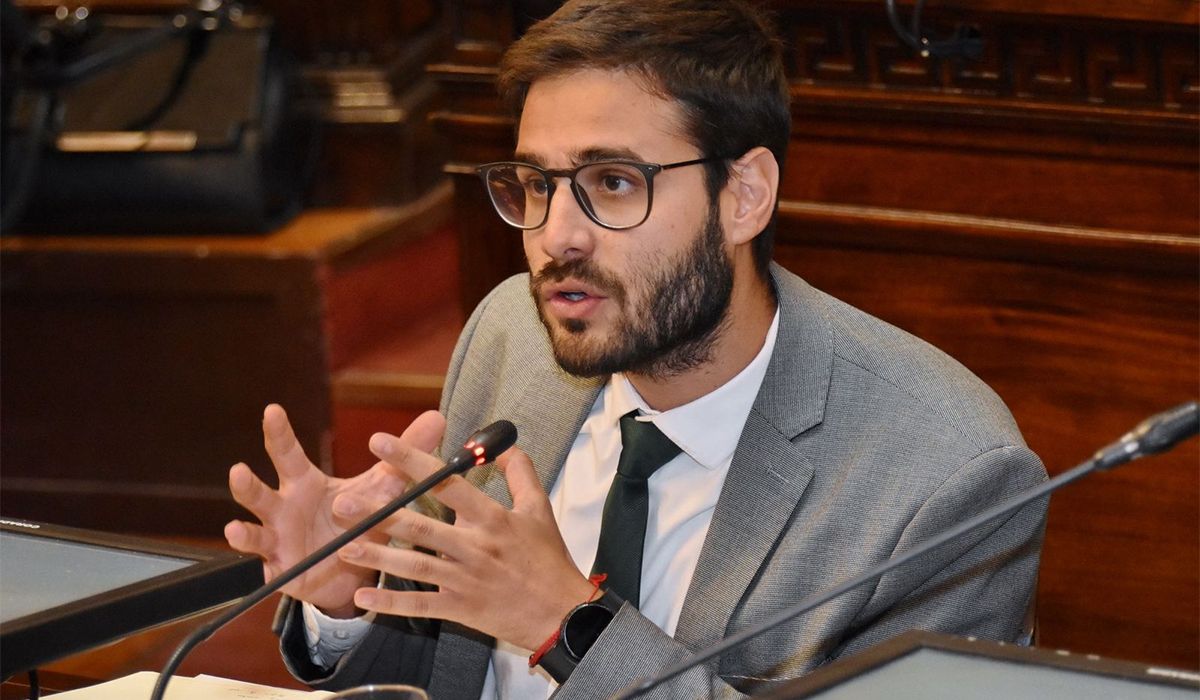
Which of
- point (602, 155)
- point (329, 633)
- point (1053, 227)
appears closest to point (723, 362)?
point (602, 155)

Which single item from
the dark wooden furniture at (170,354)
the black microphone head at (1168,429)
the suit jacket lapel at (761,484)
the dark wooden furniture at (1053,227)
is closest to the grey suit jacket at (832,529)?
the suit jacket lapel at (761,484)

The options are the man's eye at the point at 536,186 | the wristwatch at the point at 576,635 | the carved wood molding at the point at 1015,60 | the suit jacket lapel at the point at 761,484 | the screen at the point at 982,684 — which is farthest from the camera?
the carved wood molding at the point at 1015,60

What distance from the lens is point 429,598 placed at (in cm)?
142

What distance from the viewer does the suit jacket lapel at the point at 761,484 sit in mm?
1586

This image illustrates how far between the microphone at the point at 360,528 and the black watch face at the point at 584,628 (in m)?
0.21

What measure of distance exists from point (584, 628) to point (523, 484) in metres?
0.15

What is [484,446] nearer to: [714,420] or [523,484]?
[523,484]

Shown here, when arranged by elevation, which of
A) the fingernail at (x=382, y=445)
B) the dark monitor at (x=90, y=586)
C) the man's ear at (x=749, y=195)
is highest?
the man's ear at (x=749, y=195)

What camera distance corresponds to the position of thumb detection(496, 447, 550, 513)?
1.49m

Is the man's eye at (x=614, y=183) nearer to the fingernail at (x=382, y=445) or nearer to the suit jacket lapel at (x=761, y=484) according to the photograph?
the suit jacket lapel at (x=761, y=484)

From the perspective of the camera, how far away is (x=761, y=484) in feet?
5.33

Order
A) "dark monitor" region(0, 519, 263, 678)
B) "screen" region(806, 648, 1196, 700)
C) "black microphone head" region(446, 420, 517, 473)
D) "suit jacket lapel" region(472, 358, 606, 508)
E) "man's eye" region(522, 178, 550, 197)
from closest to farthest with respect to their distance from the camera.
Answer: "screen" region(806, 648, 1196, 700)
"dark monitor" region(0, 519, 263, 678)
"black microphone head" region(446, 420, 517, 473)
"man's eye" region(522, 178, 550, 197)
"suit jacket lapel" region(472, 358, 606, 508)

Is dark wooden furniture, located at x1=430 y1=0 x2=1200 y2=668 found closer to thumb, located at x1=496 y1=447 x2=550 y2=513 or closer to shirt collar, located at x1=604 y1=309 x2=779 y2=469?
shirt collar, located at x1=604 y1=309 x2=779 y2=469

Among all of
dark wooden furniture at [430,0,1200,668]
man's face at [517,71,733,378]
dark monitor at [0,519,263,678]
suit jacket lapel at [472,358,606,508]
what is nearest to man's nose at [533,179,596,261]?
man's face at [517,71,733,378]
